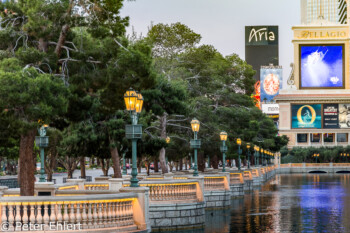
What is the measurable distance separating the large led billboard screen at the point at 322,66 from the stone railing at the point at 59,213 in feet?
567

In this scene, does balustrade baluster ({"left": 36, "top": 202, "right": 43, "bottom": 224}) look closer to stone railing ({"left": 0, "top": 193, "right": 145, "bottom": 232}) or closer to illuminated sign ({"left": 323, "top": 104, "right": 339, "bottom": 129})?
stone railing ({"left": 0, "top": 193, "right": 145, "bottom": 232})

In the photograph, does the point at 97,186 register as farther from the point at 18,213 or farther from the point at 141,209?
the point at 18,213

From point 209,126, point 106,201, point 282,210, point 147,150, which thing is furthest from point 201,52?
point 106,201

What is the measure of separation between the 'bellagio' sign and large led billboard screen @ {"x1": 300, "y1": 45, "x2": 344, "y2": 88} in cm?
450

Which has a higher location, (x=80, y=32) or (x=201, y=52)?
(x=201, y=52)

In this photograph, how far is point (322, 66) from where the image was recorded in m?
185

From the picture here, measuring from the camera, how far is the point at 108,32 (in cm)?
2372

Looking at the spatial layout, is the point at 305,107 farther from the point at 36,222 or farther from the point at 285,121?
the point at 36,222

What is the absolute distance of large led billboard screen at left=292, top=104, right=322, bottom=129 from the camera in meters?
185

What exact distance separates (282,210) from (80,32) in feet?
58.5

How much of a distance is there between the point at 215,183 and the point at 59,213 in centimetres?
2087

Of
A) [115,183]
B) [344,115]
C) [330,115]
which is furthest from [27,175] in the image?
[344,115]

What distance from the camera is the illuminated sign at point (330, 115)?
18300 centimetres

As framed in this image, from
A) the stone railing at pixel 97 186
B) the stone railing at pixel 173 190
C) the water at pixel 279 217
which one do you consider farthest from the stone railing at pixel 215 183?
the stone railing at pixel 173 190
